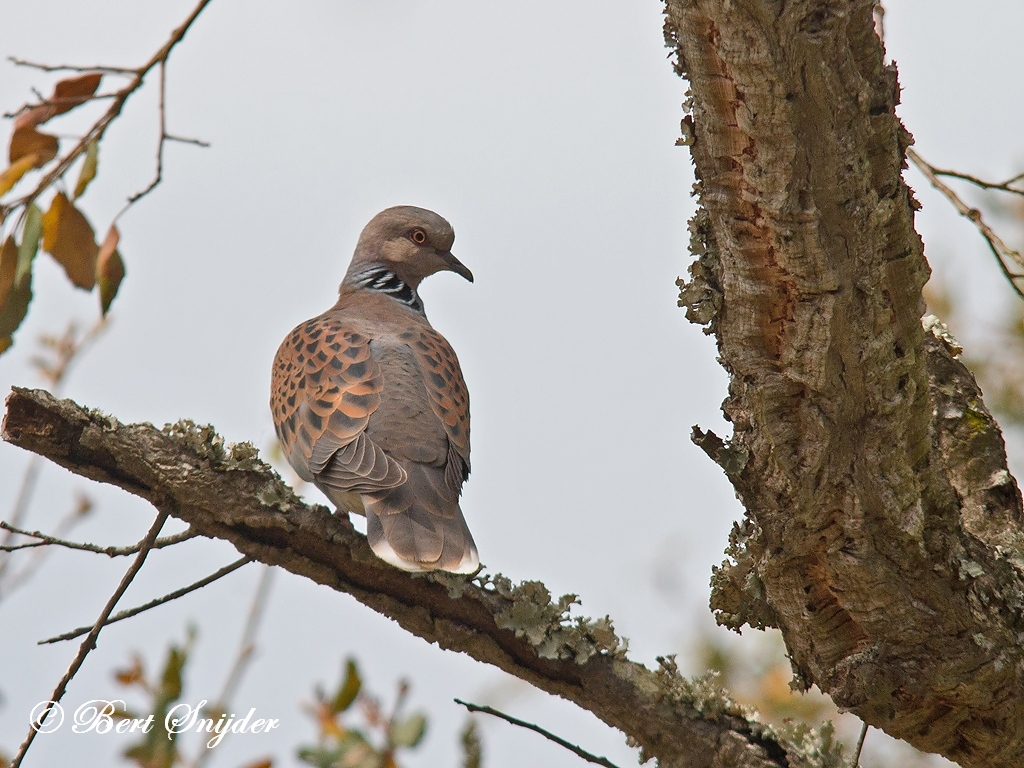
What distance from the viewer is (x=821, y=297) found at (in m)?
2.13

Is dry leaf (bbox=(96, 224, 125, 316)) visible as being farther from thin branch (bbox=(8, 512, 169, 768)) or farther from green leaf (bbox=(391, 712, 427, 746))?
green leaf (bbox=(391, 712, 427, 746))

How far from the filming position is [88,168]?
2381mm

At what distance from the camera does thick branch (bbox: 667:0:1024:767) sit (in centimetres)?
192

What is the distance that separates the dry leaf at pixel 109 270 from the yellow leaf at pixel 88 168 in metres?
0.11

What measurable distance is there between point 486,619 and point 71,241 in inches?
53.9

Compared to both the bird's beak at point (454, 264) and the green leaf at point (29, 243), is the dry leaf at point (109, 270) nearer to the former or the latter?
the green leaf at point (29, 243)

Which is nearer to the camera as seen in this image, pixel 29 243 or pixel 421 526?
pixel 29 243

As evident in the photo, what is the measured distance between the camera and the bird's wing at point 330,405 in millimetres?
3740

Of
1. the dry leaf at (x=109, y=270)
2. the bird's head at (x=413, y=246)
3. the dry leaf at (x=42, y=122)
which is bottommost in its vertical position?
the dry leaf at (x=109, y=270)

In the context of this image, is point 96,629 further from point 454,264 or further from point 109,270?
point 454,264

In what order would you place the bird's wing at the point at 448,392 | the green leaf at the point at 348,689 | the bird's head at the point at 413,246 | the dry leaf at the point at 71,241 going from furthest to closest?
the bird's head at the point at 413,246
the bird's wing at the point at 448,392
the green leaf at the point at 348,689
the dry leaf at the point at 71,241

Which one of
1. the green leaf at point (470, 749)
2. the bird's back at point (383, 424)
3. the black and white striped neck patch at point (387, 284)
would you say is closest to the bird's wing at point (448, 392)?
the bird's back at point (383, 424)

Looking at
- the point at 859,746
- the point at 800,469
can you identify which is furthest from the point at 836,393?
the point at 859,746

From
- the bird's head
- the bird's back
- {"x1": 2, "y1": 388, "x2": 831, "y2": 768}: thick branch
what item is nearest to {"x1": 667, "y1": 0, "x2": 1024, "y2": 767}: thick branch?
{"x1": 2, "y1": 388, "x2": 831, "y2": 768}: thick branch
